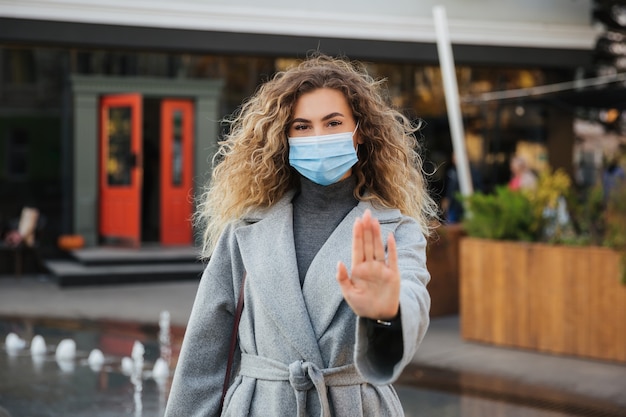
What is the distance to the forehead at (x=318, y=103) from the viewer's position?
289 cm

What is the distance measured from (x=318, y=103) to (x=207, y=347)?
2.69 ft

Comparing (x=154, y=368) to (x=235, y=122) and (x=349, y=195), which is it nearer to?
(x=235, y=122)

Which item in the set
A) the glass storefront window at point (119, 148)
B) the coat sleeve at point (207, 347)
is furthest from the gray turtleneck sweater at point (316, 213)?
the glass storefront window at point (119, 148)

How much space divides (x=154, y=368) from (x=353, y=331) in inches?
222

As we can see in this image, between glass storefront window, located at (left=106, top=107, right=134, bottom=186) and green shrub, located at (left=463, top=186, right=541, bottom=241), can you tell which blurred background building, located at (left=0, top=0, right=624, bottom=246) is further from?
green shrub, located at (left=463, top=186, right=541, bottom=241)

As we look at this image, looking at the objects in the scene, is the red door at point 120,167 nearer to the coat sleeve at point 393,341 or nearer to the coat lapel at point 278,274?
the coat lapel at point 278,274

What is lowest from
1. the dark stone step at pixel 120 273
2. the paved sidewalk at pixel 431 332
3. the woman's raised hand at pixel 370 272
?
the paved sidewalk at pixel 431 332

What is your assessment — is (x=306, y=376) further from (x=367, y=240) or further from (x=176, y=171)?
(x=176, y=171)

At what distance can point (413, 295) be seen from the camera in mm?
2445

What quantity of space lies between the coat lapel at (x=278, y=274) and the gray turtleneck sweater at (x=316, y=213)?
45 millimetres

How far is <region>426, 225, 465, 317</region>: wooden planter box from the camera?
11.0m

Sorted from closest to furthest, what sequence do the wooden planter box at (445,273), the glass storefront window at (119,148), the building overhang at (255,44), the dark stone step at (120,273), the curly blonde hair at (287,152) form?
the curly blonde hair at (287,152), the wooden planter box at (445,273), the building overhang at (255,44), the dark stone step at (120,273), the glass storefront window at (119,148)

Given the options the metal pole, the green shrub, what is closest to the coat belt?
the green shrub

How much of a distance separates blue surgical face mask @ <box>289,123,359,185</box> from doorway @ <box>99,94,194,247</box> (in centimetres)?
1302
